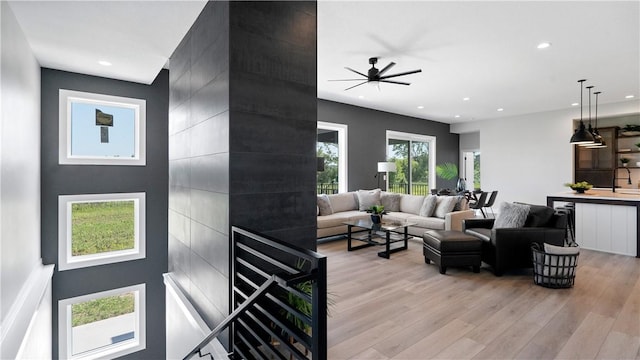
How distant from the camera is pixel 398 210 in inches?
261

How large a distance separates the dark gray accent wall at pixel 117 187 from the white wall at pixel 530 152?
8.57 m

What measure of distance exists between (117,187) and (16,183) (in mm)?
1705

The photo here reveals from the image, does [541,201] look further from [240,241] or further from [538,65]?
[240,241]

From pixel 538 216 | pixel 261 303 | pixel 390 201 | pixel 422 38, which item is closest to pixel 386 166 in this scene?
pixel 390 201

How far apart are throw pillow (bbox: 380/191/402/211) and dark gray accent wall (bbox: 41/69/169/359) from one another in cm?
420

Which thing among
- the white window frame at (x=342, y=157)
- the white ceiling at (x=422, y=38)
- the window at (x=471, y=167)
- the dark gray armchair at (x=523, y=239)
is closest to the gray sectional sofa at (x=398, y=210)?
the white window frame at (x=342, y=157)

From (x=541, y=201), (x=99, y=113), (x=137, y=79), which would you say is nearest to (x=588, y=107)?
(x=541, y=201)

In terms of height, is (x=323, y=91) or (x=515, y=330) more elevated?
(x=323, y=91)

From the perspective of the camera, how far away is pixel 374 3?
2.90 meters

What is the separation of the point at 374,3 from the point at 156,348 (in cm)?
528

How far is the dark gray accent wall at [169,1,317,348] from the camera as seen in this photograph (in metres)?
2.13

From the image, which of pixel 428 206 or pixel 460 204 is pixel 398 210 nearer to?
pixel 428 206

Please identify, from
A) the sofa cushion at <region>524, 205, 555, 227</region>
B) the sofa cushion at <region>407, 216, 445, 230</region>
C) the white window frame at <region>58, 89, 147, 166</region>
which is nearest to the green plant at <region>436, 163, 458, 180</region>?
the sofa cushion at <region>407, 216, 445, 230</region>

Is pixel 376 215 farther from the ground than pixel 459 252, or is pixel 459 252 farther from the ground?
pixel 376 215
